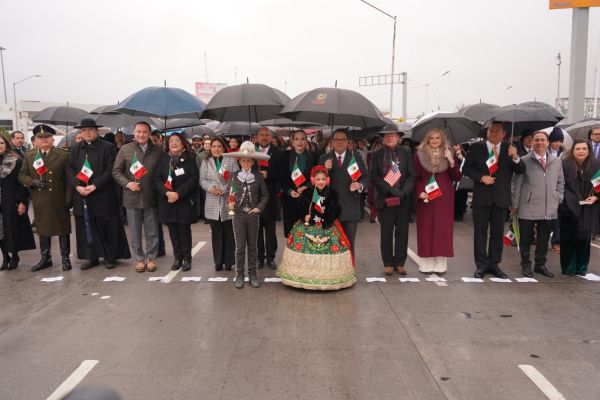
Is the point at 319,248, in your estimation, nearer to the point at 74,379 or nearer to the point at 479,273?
the point at 479,273

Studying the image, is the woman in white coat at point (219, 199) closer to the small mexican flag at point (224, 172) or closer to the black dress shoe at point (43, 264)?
the small mexican flag at point (224, 172)

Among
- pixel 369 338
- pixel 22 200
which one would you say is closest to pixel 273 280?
pixel 369 338

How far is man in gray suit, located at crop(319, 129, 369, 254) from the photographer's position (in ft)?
20.4

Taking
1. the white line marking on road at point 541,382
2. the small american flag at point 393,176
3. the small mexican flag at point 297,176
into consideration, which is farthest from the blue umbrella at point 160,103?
the white line marking on road at point 541,382

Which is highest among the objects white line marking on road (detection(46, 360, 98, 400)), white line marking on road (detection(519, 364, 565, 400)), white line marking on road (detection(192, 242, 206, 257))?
white line marking on road (detection(46, 360, 98, 400))

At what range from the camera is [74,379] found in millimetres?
3650

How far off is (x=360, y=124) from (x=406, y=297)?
8.62 feet

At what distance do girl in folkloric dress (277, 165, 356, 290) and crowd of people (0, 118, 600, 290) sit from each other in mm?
15

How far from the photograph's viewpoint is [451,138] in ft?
24.2

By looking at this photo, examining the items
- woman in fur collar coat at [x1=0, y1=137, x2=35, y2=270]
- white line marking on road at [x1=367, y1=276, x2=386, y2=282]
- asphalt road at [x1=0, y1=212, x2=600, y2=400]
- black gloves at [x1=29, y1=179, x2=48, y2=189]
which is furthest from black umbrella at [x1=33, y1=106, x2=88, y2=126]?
white line marking on road at [x1=367, y1=276, x2=386, y2=282]

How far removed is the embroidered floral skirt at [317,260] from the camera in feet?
18.6

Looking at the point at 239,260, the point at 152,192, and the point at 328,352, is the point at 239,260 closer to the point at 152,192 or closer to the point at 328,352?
the point at 152,192

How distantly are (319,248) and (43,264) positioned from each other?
162 inches

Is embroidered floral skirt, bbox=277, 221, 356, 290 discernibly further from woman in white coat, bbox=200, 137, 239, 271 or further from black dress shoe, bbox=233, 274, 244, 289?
woman in white coat, bbox=200, 137, 239, 271
